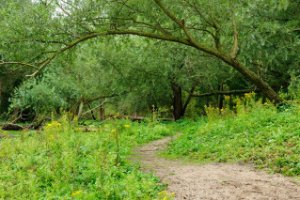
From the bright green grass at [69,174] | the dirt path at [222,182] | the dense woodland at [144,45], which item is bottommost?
the dirt path at [222,182]

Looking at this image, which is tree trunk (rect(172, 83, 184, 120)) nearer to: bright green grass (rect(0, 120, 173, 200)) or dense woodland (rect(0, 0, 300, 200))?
dense woodland (rect(0, 0, 300, 200))

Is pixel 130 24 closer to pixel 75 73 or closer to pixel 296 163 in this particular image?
pixel 296 163

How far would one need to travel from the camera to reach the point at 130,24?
→ 451 inches

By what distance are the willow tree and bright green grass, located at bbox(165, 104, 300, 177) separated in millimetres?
2395

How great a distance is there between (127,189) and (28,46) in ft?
20.4

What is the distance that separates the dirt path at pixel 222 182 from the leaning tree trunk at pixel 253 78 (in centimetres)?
499

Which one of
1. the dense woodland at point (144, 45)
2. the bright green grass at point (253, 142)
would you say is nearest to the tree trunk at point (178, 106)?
the dense woodland at point (144, 45)

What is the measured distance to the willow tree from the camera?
10.4 meters

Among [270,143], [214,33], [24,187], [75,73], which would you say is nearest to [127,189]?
[24,187]

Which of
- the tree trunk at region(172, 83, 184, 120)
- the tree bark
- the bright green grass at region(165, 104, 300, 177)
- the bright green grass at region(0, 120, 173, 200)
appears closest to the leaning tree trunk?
the tree bark

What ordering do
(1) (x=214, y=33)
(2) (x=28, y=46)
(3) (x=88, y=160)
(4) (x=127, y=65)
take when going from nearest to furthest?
(3) (x=88, y=160)
(2) (x=28, y=46)
(1) (x=214, y=33)
(4) (x=127, y=65)

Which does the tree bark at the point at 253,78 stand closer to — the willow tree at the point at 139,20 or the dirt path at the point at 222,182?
the willow tree at the point at 139,20

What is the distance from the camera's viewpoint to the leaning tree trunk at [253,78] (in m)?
12.0

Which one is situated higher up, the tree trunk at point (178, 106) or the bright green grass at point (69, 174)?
the tree trunk at point (178, 106)
